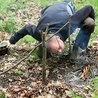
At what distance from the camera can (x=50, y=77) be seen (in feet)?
18.3

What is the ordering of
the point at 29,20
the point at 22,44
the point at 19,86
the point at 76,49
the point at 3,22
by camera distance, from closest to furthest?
the point at 19,86 → the point at 76,49 → the point at 22,44 → the point at 3,22 → the point at 29,20

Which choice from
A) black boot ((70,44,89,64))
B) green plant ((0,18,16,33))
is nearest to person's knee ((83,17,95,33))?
black boot ((70,44,89,64))

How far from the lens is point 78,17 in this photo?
5930 mm

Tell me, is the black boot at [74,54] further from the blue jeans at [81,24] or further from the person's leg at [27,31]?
the person's leg at [27,31]

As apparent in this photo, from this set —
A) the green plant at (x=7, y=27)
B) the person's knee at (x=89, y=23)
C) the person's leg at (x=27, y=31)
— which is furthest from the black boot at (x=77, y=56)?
the green plant at (x=7, y=27)

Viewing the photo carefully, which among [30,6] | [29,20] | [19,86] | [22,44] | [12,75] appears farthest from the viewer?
[30,6]

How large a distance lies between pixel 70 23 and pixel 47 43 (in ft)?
2.17

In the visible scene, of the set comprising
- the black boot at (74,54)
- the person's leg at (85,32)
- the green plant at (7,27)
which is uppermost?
the person's leg at (85,32)

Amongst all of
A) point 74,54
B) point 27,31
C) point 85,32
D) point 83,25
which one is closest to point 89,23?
point 83,25

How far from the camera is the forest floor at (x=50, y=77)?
16.4 feet

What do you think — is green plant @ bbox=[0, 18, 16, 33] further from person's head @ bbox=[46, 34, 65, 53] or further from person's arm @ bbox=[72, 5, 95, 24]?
person's head @ bbox=[46, 34, 65, 53]

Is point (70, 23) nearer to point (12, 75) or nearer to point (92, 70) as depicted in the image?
point (92, 70)

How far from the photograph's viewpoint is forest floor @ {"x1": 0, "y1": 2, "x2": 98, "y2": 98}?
196 inches

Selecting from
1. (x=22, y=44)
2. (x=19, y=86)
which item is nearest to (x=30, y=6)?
(x=22, y=44)
